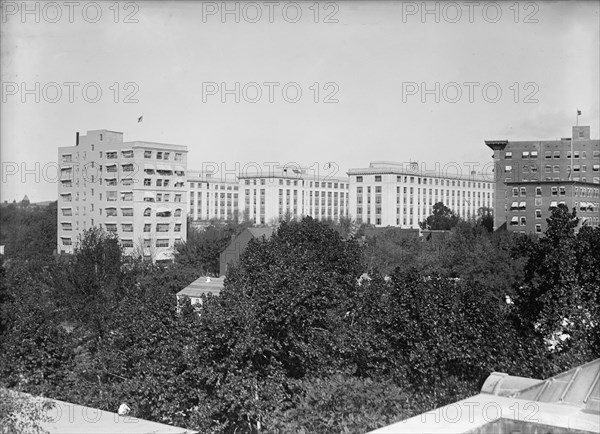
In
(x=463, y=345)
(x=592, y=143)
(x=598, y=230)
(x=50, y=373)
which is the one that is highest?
(x=592, y=143)

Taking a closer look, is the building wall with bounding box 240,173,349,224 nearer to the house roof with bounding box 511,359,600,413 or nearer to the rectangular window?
the rectangular window

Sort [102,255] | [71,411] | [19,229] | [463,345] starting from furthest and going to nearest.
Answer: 1. [19,229]
2. [102,255]
3. [463,345]
4. [71,411]

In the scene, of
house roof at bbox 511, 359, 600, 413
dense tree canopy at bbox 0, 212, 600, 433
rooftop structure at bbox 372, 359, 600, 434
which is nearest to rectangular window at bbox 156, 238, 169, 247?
dense tree canopy at bbox 0, 212, 600, 433

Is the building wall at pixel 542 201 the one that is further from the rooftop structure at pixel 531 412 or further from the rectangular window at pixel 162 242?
the rooftop structure at pixel 531 412

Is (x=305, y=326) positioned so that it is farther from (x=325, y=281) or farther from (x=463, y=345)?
(x=463, y=345)

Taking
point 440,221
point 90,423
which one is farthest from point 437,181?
point 90,423

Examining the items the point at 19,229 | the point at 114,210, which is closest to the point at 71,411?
the point at 114,210
